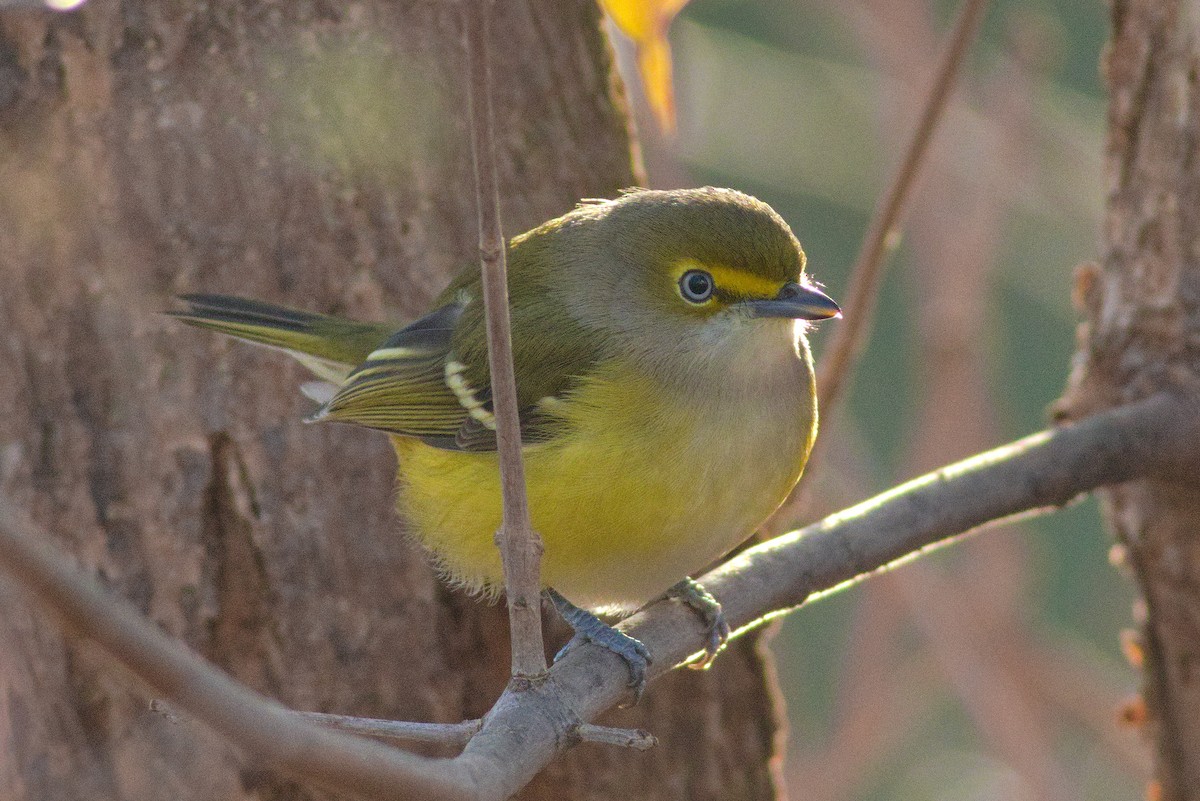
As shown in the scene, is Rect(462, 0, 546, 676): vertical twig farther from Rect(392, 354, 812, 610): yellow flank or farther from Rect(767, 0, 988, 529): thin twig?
Rect(767, 0, 988, 529): thin twig

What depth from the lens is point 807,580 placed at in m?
2.50

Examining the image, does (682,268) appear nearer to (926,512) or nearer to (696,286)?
(696,286)

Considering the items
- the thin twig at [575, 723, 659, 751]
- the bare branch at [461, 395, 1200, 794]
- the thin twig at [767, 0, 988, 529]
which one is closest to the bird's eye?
the thin twig at [767, 0, 988, 529]

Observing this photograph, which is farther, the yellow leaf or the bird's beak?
the bird's beak

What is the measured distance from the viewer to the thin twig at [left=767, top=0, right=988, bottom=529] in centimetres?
277

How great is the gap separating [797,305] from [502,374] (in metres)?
1.11

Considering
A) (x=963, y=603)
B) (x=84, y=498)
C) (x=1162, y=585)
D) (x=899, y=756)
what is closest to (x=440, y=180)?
(x=84, y=498)

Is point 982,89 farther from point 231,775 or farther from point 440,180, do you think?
point 231,775

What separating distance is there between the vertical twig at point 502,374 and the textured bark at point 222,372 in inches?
35.1

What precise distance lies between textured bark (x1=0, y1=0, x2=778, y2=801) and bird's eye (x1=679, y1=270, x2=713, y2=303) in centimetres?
51

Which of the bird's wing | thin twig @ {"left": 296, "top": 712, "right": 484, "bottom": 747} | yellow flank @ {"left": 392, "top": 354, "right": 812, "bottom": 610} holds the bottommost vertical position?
thin twig @ {"left": 296, "top": 712, "right": 484, "bottom": 747}

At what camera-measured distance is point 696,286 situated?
273cm

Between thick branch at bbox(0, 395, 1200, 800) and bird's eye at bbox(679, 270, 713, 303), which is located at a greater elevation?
bird's eye at bbox(679, 270, 713, 303)

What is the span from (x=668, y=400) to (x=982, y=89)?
3087 millimetres
